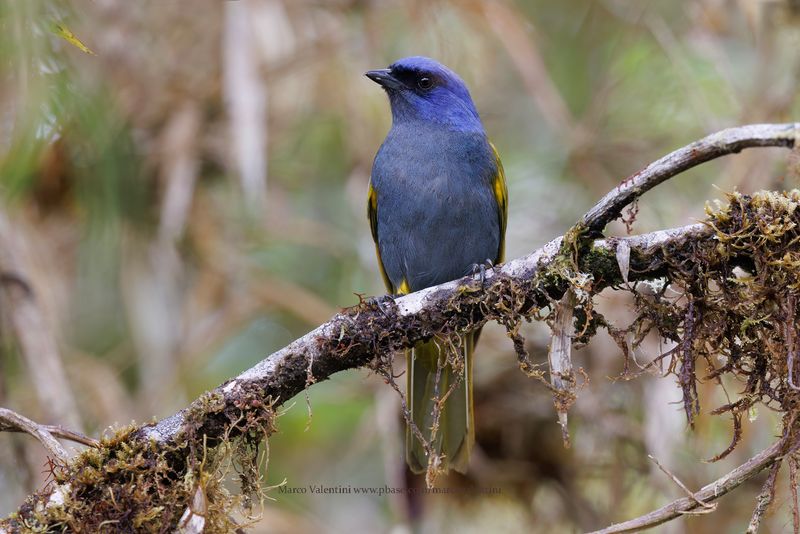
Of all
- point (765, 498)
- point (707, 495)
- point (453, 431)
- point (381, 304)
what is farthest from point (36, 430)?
point (765, 498)

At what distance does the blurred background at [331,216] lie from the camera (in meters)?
4.88

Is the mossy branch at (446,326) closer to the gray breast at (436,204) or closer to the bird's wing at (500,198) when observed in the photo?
the gray breast at (436,204)

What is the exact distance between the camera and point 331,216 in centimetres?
678

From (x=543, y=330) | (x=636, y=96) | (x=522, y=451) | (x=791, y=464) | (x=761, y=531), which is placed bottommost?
(x=791, y=464)

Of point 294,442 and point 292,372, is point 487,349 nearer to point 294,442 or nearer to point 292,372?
point 294,442

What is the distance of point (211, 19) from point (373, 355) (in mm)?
3926

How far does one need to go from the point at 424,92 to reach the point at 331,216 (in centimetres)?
255

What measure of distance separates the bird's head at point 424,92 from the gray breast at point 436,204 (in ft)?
0.53

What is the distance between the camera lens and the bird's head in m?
4.29

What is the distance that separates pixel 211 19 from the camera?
600 centimetres

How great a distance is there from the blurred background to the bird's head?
35.3 inches

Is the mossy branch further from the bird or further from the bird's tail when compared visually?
the bird

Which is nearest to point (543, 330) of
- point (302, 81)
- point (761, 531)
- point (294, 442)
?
point (761, 531)

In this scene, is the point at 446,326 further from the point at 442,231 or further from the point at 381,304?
the point at 442,231
